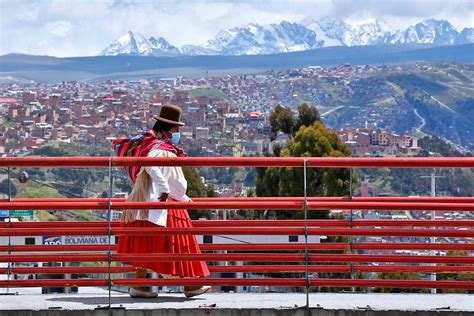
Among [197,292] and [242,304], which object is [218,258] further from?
[197,292]

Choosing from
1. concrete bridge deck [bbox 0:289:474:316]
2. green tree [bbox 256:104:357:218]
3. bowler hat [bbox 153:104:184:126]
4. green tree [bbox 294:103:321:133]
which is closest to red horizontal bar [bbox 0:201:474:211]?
concrete bridge deck [bbox 0:289:474:316]

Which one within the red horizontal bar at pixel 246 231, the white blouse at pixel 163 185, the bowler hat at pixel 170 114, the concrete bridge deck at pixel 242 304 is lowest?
the concrete bridge deck at pixel 242 304

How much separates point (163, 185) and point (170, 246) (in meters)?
0.45

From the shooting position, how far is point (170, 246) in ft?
36.1

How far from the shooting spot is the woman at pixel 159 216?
36.0 ft

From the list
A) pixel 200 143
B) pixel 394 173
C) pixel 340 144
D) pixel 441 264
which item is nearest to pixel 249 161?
pixel 441 264

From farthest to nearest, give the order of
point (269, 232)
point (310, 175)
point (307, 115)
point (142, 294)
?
point (307, 115) < point (310, 175) < point (142, 294) < point (269, 232)

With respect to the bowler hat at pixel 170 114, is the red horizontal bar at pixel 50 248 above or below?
below

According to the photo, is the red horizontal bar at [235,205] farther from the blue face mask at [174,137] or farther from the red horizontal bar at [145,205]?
the blue face mask at [174,137]

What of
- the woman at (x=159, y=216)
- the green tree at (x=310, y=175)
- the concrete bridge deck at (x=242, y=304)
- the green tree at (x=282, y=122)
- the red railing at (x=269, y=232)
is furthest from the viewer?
the green tree at (x=282, y=122)

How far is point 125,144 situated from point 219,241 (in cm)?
133

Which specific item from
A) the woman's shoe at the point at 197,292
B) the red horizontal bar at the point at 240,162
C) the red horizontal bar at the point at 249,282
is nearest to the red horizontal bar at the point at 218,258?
the red horizontal bar at the point at 249,282

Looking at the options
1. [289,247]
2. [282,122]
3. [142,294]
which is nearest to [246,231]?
[289,247]

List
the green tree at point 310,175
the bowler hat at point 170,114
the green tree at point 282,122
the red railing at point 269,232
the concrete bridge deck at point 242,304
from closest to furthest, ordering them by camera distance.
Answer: the concrete bridge deck at point 242,304
the red railing at point 269,232
the bowler hat at point 170,114
the green tree at point 310,175
the green tree at point 282,122
